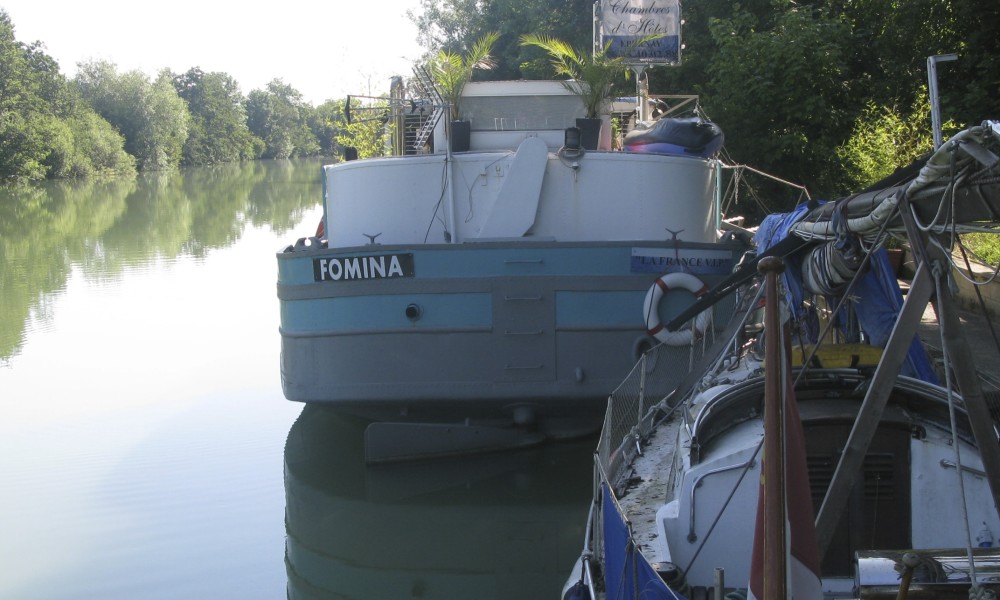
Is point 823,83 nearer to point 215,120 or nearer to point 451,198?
point 451,198

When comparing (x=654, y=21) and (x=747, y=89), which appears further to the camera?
(x=747, y=89)

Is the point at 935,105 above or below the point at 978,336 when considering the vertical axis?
above

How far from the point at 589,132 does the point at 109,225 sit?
27.4 m

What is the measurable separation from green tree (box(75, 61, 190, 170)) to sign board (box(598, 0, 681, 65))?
219 feet

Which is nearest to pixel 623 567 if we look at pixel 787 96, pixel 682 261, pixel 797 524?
pixel 797 524

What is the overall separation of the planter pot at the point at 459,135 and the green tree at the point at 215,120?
81677 millimetres

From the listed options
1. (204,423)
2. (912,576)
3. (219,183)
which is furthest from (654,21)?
(219,183)

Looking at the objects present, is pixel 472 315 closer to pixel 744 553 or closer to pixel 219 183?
pixel 744 553

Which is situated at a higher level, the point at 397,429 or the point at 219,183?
the point at 219,183

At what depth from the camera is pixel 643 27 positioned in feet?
45.5

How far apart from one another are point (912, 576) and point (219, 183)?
205 ft

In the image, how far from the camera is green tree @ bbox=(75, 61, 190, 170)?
76.9 meters

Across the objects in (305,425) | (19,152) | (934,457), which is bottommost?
(305,425)

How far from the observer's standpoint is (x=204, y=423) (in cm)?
1173
